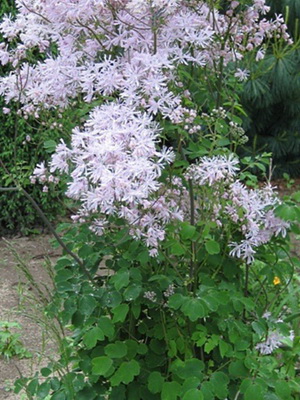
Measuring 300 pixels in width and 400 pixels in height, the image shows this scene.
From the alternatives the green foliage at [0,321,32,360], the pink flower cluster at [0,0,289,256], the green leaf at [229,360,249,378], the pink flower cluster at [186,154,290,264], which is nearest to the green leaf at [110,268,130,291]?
the pink flower cluster at [0,0,289,256]

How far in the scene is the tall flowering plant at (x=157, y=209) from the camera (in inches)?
76.8

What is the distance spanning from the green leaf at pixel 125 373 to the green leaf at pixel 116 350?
3 centimetres

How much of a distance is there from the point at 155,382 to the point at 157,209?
1.95 feet

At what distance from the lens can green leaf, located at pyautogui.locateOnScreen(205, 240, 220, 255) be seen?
2070 millimetres

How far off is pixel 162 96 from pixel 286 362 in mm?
1080

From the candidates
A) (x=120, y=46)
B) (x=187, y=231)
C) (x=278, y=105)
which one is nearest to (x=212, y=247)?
(x=187, y=231)

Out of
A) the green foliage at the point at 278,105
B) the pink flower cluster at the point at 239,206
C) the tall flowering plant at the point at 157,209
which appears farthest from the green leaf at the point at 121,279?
the green foliage at the point at 278,105

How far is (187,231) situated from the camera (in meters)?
2.07

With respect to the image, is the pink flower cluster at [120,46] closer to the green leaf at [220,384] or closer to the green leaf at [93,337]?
the green leaf at [93,337]

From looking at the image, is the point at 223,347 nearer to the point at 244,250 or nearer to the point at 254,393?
the point at 254,393

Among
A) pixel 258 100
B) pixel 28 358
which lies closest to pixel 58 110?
pixel 28 358

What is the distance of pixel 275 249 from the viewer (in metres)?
2.30

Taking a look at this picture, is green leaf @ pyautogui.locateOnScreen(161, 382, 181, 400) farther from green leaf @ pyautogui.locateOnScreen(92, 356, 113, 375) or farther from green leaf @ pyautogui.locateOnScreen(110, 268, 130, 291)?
green leaf @ pyautogui.locateOnScreen(110, 268, 130, 291)

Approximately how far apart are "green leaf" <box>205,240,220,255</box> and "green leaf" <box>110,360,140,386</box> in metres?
0.43
